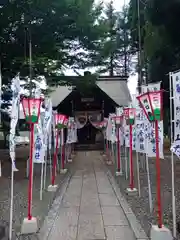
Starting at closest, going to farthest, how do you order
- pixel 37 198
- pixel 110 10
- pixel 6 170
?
pixel 37 198 → pixel 6 170 → pixel 110 10

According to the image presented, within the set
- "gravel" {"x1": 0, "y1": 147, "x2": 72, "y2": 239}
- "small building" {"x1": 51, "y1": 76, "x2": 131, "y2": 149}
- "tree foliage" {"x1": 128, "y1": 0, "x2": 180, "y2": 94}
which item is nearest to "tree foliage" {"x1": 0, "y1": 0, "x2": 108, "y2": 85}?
"tree foliage" {"x1": 128, "y1": 0, "x2": 180, "y2": 94}

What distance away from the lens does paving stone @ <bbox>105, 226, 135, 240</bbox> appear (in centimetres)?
440

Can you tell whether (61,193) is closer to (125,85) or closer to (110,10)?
(125,85)

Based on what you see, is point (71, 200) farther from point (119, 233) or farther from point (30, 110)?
point (30, 110)

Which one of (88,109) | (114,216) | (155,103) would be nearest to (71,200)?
(114,216)

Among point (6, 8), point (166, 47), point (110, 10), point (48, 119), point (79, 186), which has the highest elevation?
point (110, 10)

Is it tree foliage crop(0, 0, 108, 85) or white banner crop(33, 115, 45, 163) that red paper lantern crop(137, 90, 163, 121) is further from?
tree foliage crop(0, 0, 108, 85)

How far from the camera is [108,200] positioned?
691cm

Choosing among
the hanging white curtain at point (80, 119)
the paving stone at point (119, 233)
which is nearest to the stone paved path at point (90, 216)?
the paving stone at point (119, 233)

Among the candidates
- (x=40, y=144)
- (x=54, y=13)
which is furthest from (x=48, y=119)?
(x=54, y=13)

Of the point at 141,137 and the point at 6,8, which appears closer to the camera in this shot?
the point at 141,137

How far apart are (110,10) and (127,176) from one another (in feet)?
99.3

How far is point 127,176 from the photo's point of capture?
1016cm

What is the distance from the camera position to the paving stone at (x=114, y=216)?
512 cm
